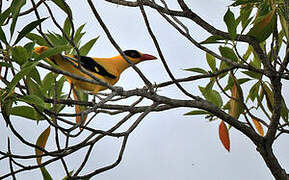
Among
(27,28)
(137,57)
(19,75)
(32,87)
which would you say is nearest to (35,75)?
(32,87)

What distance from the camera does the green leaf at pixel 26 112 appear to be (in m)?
1.34

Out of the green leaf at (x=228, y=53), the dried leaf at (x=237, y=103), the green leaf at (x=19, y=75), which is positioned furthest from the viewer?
the dried leaf at (x=237, y=103)

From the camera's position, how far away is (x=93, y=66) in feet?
6.13

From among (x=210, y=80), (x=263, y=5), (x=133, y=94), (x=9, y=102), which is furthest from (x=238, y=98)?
(x=9, y=102)

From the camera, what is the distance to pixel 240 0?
1503mm

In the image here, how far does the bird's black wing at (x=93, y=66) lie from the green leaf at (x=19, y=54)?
57 centimetres

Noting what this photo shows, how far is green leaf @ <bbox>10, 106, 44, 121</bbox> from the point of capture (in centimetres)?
134

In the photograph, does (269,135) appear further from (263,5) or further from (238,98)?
(263,5)

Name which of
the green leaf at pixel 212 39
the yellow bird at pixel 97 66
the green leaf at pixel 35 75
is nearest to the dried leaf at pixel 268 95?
the green leaf at pixel 212 39

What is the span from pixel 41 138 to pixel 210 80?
0.62 metres

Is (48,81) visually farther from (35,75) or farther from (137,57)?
(137,57)

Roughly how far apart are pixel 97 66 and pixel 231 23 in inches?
25.6

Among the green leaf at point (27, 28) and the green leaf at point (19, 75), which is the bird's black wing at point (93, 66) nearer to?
the green leaf at point (27, 28)

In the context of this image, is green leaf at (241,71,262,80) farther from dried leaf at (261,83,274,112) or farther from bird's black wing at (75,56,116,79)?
bird's black wing at (75,56,116,79)
